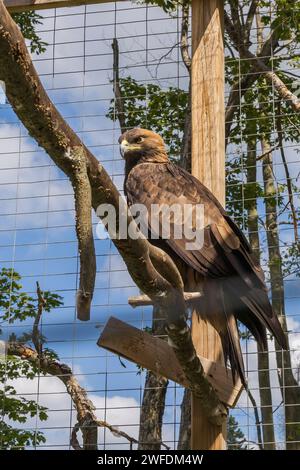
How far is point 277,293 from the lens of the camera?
4.69 m

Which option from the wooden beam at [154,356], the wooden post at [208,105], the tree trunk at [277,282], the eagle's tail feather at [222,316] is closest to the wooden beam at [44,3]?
the wooden post at [208,105]

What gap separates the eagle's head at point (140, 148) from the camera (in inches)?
141

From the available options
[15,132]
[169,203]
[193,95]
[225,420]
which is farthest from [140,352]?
[15,132]

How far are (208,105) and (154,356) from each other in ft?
3.13

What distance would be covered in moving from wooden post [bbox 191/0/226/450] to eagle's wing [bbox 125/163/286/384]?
6 centimetres

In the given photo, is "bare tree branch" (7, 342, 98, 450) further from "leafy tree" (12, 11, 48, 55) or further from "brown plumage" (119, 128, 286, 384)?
"leafy tree" (12, 11, 48, 55)

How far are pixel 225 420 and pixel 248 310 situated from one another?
38cm

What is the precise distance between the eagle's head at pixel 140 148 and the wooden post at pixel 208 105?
0.64 m

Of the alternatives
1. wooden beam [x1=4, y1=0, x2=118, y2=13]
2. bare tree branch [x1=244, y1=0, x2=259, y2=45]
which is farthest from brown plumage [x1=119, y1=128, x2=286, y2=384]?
bare tree branch [x1=244, y1=0, x2=259, y2=45]

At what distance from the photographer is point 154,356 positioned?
2.67 meters

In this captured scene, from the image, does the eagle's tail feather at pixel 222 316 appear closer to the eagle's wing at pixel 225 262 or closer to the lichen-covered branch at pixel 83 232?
the eagle's wing at pixel 225 262

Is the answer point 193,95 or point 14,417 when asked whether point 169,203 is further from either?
point 14,417

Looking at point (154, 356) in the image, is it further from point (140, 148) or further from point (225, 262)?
point (140, 148)

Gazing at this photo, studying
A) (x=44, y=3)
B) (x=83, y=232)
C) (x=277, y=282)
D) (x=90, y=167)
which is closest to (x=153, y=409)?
(x=277, y=282)
